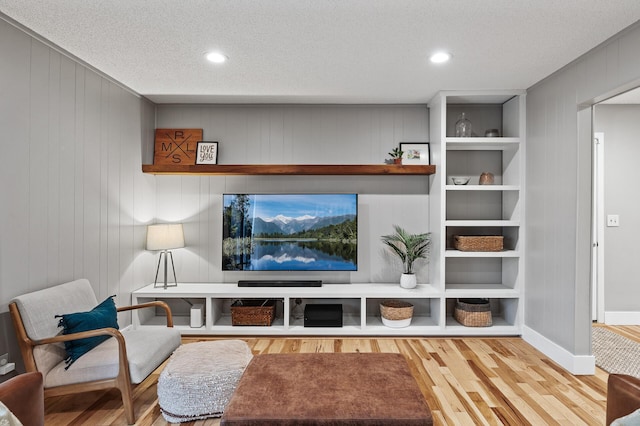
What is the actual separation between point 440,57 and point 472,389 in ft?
8.23

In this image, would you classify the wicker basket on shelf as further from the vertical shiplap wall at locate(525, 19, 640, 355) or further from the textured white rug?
the textured white rug

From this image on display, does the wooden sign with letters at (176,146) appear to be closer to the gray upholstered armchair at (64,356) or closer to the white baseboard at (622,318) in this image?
the gray upholstered armchair at (64,356)

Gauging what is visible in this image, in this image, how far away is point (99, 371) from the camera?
234cm

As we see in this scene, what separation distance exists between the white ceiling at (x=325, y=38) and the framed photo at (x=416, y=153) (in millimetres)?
734

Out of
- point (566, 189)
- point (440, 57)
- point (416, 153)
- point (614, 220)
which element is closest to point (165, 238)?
point (416, 153)

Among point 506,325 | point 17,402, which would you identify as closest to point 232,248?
point 17,402

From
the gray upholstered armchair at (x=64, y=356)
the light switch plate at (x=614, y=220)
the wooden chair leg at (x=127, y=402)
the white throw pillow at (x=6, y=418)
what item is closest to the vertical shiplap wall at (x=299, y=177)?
the gray upholstered armchair at (x=64, y=356)

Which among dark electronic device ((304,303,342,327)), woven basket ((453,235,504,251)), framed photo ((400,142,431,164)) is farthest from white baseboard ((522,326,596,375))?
framed photo ((400,142,431,164))

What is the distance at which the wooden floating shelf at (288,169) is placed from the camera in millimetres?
4031

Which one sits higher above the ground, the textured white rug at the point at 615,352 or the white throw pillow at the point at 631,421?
the white throw pillow at the point at 631,421

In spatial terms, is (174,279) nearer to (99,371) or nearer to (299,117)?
(99,371)

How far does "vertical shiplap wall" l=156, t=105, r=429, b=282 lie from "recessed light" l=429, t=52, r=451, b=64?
4.38 feet

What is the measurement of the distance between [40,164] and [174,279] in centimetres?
200

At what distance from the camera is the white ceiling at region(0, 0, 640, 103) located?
219cm
